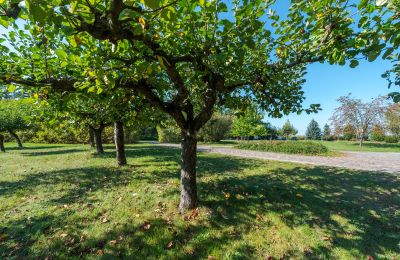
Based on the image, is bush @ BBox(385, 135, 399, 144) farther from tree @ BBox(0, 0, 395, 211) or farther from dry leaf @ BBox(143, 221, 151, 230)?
dry leaf @ BBox(143, 221, 151, 230)

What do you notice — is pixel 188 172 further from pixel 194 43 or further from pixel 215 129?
pixel 215 129

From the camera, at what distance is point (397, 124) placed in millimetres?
36156

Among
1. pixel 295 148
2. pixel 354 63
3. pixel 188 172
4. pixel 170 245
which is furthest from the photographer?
pixel 295 148

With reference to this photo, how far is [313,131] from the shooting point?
77.7 m

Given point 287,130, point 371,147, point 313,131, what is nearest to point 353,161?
point 371,147

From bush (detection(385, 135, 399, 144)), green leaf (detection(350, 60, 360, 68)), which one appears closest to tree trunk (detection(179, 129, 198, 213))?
green leaf (detection(350, 60, 360, 68))

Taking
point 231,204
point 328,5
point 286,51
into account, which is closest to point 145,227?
point 231,204

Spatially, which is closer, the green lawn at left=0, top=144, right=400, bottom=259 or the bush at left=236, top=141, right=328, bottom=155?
the green lawn at left=0, top=144, right=400, bottom=259

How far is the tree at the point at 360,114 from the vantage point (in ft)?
101

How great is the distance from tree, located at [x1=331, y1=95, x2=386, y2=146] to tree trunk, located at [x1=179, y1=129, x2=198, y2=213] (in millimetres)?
34531

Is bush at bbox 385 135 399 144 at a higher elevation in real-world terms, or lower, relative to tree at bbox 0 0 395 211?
lower

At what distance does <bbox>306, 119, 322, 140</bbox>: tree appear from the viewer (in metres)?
76.8

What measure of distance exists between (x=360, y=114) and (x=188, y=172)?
36896 mm

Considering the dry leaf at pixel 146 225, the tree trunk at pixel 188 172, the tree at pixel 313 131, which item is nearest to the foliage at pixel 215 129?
the tree trunk at pixel 188 172
